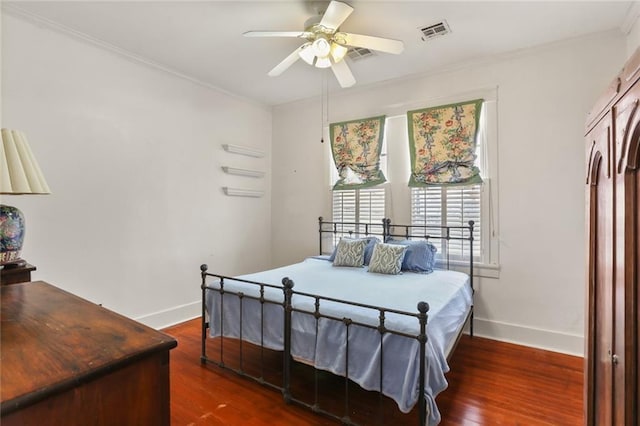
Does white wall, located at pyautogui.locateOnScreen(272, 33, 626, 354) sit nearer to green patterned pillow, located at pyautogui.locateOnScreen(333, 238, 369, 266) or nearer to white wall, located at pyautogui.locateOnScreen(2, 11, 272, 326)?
green patterned pillow, located at pyautogui.locateOnScreen(333, 238, 369, 266)

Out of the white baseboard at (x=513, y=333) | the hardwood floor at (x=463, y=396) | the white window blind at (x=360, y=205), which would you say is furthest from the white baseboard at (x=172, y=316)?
the white window blind at (x=360, y=205)

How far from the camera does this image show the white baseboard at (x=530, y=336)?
297cm

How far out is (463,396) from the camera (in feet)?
7.55

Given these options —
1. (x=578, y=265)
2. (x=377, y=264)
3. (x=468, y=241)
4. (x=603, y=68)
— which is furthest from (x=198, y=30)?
(x=578, y=265)

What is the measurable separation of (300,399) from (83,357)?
1765mm

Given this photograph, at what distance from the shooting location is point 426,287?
8.62 ft

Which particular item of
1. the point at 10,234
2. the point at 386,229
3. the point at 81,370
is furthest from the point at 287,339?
the point at 386,229

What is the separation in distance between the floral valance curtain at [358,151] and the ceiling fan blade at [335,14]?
6.02 feet

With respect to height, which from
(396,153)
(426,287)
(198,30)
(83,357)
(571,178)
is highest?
(198,30)

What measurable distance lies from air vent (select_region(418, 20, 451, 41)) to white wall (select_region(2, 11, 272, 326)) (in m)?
2.60

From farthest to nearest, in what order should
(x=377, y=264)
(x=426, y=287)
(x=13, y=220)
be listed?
(x=377, y=264) → (x=426, y=287) → (x=13, y=220)

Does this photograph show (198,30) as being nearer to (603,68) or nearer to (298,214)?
(298,214)

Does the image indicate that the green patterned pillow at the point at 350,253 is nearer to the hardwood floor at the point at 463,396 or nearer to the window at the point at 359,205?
the window at the point at 359,205

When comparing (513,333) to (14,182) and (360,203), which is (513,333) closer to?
(360,203)
